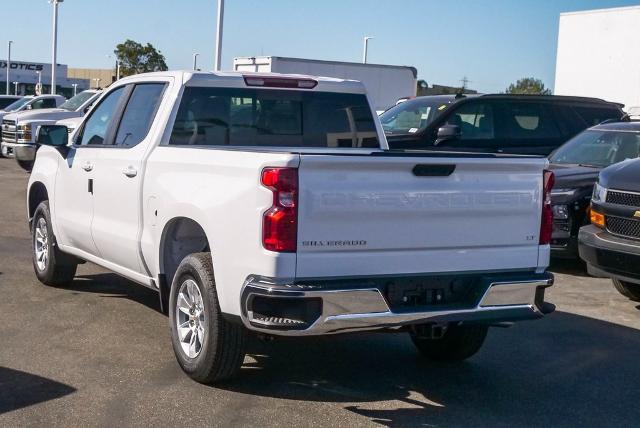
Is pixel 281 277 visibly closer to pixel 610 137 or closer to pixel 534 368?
pixel 534 368

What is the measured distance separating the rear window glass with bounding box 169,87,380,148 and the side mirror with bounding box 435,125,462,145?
6157 millimetres

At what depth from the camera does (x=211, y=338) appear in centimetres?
566

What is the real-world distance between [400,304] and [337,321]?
18.8 inches

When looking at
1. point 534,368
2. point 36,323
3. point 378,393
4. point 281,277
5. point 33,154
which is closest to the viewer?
point 281,277

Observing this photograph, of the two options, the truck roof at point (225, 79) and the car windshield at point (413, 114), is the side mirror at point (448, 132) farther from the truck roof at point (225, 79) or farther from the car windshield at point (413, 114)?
the truck roof at point (225, 79)

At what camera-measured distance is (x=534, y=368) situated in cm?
665

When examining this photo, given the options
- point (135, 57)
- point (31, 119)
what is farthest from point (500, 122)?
point (135, 57)

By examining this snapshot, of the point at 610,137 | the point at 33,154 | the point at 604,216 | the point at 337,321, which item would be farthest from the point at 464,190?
A: the point at 610,137

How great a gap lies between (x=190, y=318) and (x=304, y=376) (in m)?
0.86

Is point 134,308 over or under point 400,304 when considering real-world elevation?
under

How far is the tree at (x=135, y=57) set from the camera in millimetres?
56375

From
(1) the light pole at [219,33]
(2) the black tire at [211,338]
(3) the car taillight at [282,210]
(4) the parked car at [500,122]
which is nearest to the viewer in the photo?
(3) the car taillight at [282,210]

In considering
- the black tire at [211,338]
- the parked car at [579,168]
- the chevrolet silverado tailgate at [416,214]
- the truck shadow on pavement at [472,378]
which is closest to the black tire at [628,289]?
the truck shadow on pavement at [472,378]

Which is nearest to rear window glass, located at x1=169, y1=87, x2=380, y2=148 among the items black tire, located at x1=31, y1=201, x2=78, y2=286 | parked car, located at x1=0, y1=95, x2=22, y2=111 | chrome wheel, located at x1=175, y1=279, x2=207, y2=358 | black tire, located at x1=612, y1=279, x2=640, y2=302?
chrome wheel, located at x1=175, y1=279, x2=207, y2=358
